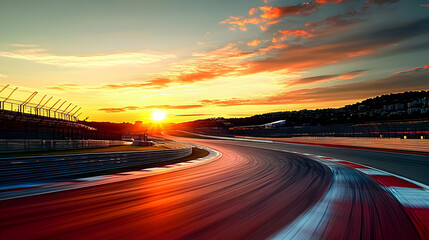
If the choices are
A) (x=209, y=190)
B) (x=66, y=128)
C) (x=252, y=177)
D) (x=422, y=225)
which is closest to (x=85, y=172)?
(x=209, y=190)

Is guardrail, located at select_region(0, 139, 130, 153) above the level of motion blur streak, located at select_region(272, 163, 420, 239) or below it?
above

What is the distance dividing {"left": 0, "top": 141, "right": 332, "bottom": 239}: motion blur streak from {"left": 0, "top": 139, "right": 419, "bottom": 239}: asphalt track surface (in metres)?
0.01

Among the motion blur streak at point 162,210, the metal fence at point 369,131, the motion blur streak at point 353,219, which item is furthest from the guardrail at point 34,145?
the metal fence at point 369,131

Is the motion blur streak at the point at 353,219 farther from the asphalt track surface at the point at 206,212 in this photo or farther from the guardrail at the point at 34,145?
the guardrail at the point at 34,145

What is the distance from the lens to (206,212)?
181 inches

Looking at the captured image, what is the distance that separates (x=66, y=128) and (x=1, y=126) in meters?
5.93

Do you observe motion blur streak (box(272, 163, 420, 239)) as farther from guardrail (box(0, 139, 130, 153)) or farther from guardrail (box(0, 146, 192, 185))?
guardrail (box(0, 139, 130, 153))

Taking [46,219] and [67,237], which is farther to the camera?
[46,219]

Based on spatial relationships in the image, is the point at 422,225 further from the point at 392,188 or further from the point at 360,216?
the point at 392,188

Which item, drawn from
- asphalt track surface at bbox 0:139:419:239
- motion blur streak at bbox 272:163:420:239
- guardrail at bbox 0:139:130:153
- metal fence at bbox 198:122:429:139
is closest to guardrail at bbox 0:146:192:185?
asphalt track surface at bbox 0:139:419:239

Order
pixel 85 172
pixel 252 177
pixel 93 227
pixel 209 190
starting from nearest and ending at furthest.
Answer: pixel 93 227 → pixel 209 190 → pixel 252 177 → pixel 85 172

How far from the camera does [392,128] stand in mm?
21094

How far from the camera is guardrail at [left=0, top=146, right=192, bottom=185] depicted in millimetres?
6922

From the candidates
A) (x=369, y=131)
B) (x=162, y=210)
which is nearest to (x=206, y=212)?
(x=162, y=210)
